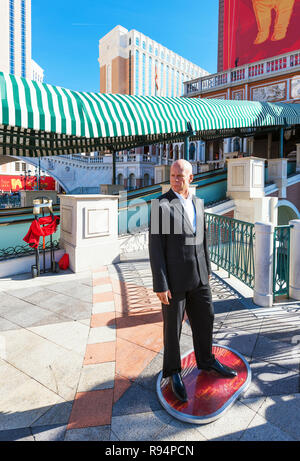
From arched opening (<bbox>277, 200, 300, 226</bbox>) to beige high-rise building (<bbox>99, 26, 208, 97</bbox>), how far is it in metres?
56.7

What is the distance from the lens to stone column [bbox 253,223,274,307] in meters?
4.14

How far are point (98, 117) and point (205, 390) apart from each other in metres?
7.17

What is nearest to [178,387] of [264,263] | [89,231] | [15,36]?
[264,263]

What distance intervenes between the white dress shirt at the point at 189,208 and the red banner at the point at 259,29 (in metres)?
27.5

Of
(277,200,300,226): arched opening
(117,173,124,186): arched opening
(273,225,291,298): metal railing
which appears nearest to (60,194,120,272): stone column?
(273,225,291,298): metal railing

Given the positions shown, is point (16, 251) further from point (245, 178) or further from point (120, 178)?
point (120, 178)

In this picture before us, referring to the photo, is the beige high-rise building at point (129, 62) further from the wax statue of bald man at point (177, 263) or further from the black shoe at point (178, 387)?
the black shoe at point (178, 387)

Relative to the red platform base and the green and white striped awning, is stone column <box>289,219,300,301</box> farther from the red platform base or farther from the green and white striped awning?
the green and white striped awning

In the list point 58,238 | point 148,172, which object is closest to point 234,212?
point 58,238

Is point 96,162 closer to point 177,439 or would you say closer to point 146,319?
point 146,319

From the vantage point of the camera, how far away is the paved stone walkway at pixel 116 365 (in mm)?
2031

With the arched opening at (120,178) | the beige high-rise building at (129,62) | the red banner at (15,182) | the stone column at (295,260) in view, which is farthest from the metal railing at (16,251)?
the beige high-rise building at (129,62)

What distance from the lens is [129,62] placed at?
6259 centimetres
